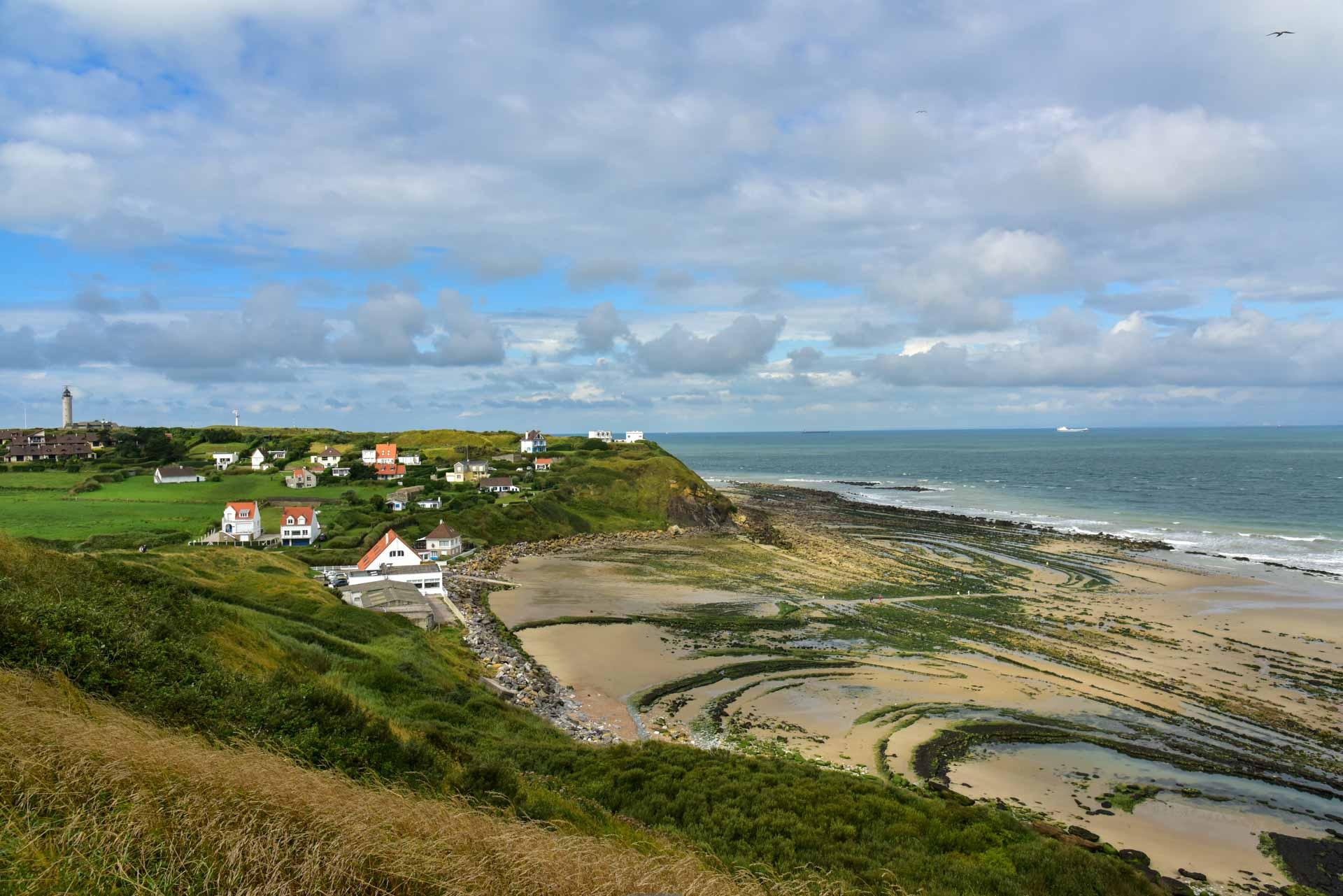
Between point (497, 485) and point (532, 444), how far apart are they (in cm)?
4081

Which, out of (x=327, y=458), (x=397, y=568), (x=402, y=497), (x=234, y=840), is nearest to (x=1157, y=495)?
(x=402, y=497)

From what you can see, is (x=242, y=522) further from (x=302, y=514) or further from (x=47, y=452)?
(x=47, y=452)

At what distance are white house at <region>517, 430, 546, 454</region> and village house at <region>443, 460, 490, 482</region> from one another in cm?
2302

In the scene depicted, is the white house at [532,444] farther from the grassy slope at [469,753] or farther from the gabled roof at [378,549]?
the grassy slope at [469,753]

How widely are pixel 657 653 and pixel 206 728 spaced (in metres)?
26.6

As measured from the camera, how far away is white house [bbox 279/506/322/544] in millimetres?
63031

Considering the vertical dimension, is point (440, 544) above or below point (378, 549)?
below

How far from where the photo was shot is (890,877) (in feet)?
44.3

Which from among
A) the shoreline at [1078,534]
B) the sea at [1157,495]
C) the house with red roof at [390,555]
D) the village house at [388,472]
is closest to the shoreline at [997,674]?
the shoreline at [1078,534]

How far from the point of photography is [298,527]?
208 feet

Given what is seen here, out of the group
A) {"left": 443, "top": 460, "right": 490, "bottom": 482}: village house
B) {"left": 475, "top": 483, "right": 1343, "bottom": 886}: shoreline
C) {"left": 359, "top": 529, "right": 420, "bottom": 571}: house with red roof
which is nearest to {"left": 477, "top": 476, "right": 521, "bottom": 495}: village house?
{"left": 443, "top": 460, "right": 490, "bottom": 482}: village house

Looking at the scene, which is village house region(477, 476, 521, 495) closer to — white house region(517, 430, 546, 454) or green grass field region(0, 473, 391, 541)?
green grass field region(0, 473, 391, 541)

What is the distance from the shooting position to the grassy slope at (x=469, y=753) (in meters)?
13.0

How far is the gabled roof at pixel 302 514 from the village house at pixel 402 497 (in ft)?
40.6
